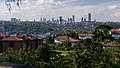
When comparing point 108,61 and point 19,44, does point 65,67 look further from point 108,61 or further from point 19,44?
point 19,44

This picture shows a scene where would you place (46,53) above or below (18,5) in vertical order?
below

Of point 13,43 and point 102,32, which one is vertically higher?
point 13,43

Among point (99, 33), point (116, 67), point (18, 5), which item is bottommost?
Result: point (99, 33)

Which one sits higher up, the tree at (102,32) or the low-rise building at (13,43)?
the low-rise building at (13,43)

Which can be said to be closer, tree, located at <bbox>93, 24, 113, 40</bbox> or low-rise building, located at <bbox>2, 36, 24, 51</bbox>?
low-rise building, located at <bbox>2, 36, 24, 51</bbox>

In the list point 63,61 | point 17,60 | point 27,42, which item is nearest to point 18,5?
point 63,61

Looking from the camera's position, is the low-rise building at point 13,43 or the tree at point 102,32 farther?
the tree at point 102,32

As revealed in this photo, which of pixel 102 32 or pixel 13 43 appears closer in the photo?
pixel 13 43

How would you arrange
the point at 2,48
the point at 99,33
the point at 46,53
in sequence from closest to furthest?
the point at 46,53 → the point at 2,48 → the point at 99,33

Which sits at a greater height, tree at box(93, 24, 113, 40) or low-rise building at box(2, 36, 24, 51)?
low-rise building at box(2, 36, 24, 51)

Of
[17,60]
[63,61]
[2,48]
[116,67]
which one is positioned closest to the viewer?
[116,67]

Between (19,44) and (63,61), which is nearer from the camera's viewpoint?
(63,61)
